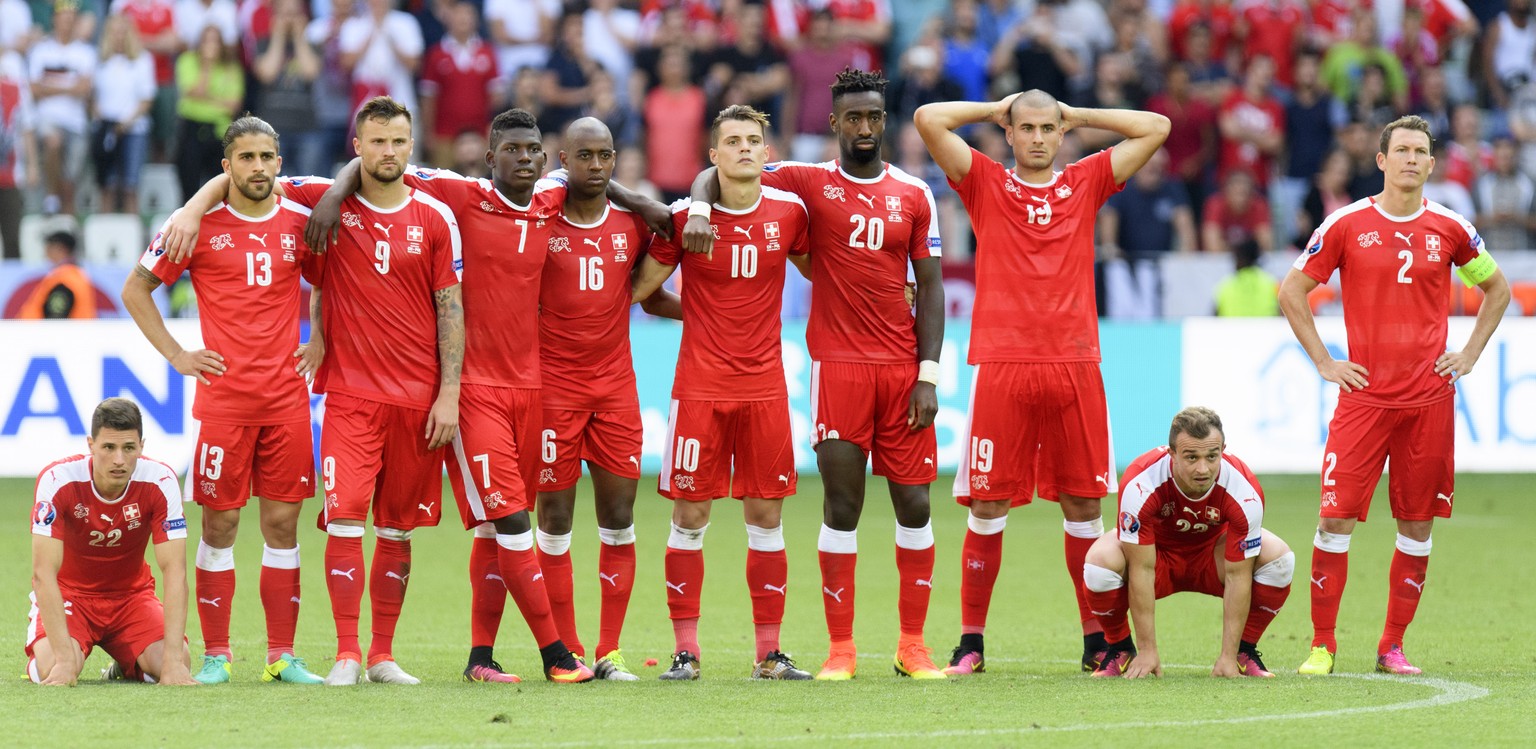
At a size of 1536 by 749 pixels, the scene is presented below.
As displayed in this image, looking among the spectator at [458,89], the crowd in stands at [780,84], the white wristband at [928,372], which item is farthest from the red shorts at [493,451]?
the spectator at [458,89]

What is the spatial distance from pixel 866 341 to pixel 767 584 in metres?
1.16

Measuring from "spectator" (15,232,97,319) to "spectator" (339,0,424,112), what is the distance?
3750 mm

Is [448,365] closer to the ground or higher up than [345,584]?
higher up

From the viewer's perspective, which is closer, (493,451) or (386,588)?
(493,451)

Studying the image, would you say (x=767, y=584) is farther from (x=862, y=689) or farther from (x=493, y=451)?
(x=493, y=451)

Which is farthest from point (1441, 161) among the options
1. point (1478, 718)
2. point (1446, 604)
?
point (1478, 718)

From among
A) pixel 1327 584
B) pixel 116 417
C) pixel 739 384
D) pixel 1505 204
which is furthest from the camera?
pixel 1505 204

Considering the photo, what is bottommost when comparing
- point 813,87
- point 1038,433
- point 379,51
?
point 1038,433

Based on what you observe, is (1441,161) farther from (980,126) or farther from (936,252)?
(936,252)

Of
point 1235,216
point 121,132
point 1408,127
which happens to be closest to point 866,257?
point 1408,127

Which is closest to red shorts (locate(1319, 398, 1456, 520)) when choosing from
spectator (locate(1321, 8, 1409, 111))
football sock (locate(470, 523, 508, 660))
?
football sock (locate(470, 523, 508, 660))

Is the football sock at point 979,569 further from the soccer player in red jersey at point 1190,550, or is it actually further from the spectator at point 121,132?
the spectator at point 121,132

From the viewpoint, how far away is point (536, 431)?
853 cm

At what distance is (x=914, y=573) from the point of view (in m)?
8.91
